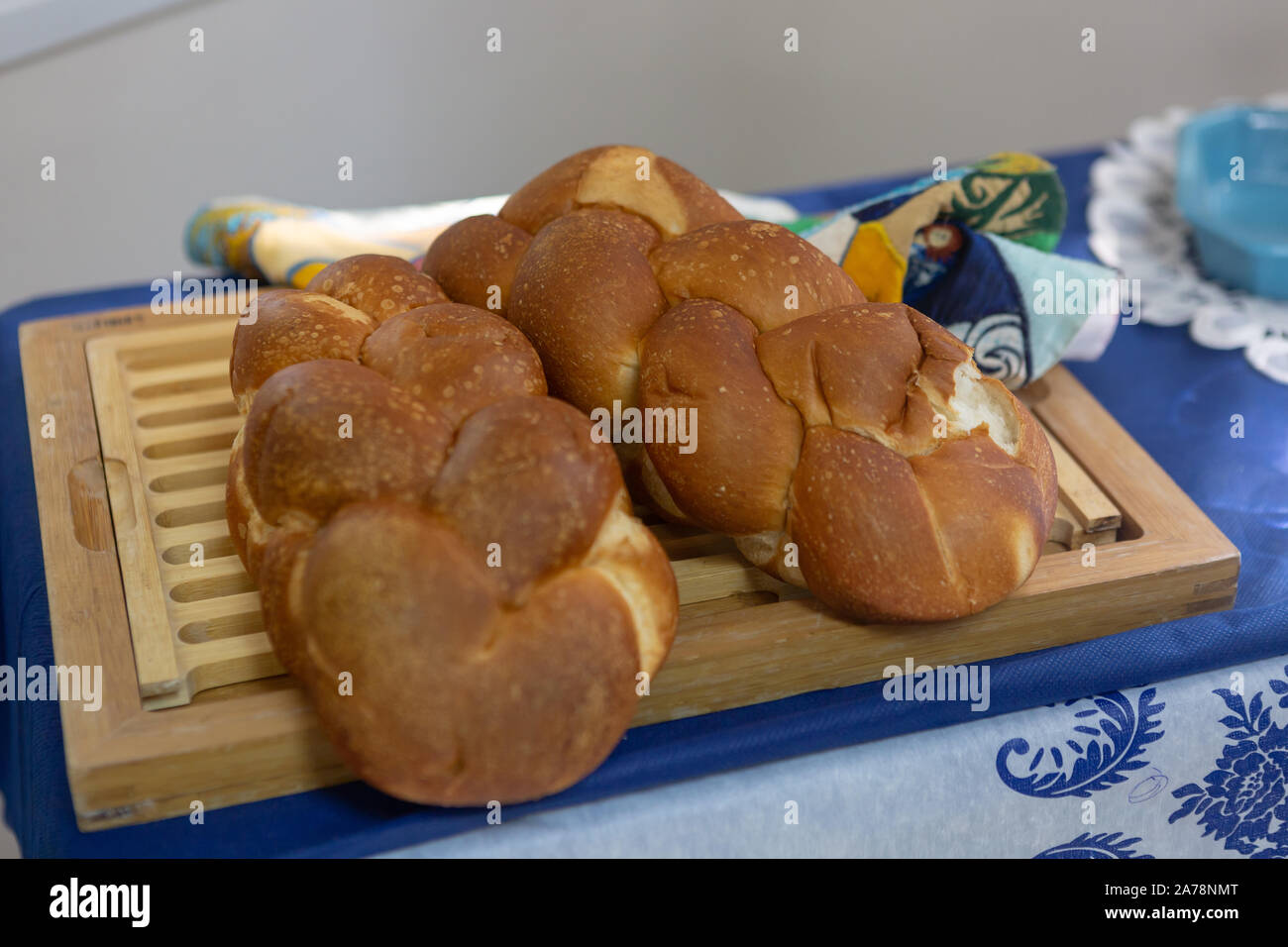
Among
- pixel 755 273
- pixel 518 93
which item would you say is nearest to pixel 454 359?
pixel 755 273

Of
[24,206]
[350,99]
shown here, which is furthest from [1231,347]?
[24,206]

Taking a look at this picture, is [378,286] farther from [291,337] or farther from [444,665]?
[444,665]

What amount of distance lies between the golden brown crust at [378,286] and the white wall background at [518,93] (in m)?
1.57

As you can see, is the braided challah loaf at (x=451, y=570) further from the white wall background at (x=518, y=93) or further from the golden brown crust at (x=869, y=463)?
the white wall background at (x=518, y=93)

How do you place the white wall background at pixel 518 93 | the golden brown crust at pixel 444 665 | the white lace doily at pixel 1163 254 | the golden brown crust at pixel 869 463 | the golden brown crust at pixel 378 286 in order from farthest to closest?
the white wall background at pixel 518 93 → the white lace doily at pixel 1163 254 → the golden brown crust at pixel 378 286 → the golden brown crust at pixel 869 463 → the golden brown crust at pixel 444 665

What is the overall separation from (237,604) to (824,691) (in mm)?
448

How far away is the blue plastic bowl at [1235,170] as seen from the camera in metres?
1.48

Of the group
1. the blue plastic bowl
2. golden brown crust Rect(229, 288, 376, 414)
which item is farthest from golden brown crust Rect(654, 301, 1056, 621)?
the blue plastic bowl

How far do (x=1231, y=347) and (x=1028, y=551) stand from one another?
2.07 feet

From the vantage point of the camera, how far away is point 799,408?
845 millimetres

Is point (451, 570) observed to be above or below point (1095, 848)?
above

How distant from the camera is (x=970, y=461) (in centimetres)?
83

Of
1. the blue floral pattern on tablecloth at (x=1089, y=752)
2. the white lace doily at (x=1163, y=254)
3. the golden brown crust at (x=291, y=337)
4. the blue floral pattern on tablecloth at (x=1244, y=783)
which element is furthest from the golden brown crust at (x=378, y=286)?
the white lace doily at (x=1163, y=254)
